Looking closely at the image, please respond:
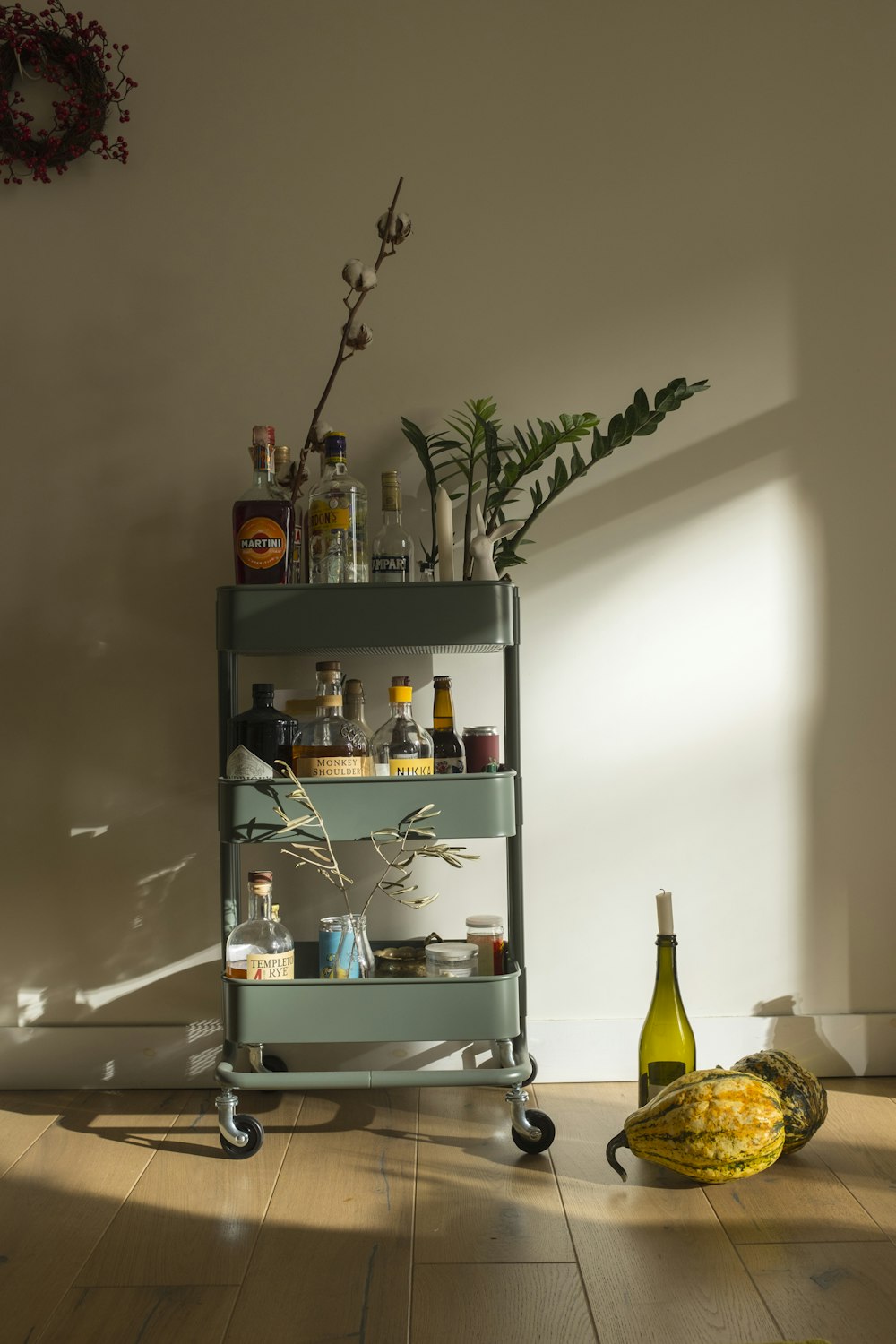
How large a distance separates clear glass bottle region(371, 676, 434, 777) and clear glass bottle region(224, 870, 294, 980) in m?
0.28

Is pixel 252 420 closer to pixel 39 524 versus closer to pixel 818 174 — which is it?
pixel 39 524

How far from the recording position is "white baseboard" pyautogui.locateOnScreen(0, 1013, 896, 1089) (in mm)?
2170

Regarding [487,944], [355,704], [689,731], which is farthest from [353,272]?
[487,944]

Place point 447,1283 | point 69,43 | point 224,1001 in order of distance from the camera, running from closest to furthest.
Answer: point 447,1283 < point 224,1001 < point 69,43

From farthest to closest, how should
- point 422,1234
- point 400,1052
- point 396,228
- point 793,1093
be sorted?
point 400,1052 < point 396,228 < point 793,1093 < point 422,1234

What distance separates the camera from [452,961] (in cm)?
185

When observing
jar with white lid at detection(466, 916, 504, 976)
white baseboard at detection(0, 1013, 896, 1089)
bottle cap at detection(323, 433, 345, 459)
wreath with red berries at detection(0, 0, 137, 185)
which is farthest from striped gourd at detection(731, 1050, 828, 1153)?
wreath with red berries at detection(0, 0, 137, 185)

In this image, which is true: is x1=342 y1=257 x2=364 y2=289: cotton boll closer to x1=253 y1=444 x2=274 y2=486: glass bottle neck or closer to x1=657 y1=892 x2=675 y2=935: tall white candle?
x1=253 y1=444 x2=274 y2=486: glass bottle neck

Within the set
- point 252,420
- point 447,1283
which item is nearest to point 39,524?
point 252,420

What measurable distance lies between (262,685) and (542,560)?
0.65 m

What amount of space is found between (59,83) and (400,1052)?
6.86 ft

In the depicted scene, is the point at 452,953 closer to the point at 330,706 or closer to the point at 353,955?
the point at 353,955

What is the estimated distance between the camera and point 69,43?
7.18 ft

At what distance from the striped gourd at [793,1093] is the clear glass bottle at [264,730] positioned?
95cm
